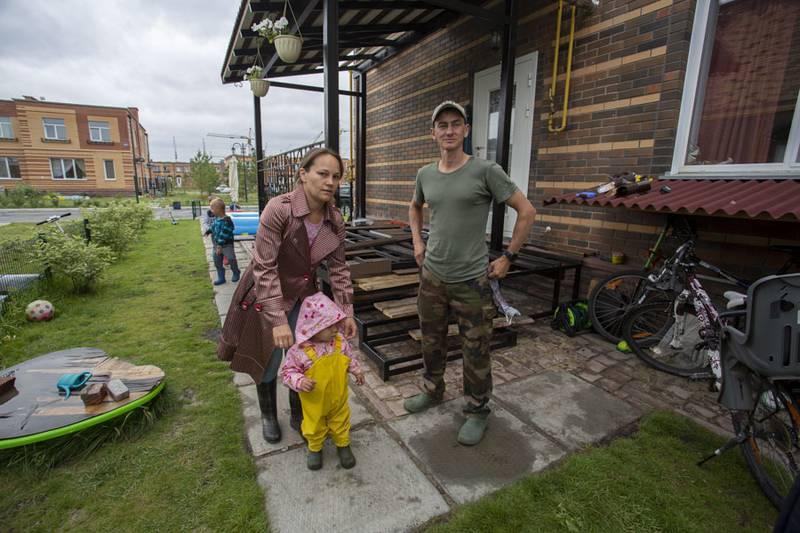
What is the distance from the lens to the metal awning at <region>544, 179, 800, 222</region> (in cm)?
286

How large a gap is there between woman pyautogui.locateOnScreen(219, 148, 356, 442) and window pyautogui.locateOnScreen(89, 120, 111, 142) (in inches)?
1752

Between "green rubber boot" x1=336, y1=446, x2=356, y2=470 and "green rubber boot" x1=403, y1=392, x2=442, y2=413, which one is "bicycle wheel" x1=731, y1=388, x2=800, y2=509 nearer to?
"green rubber boot" x1=403, y1=392, x2=442, y2=413

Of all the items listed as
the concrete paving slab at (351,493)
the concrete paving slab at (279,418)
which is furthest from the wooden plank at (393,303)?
the concrete paving slab at (351,493)

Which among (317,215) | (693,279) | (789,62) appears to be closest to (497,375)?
(693,279)

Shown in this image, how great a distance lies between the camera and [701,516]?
6.48 ft

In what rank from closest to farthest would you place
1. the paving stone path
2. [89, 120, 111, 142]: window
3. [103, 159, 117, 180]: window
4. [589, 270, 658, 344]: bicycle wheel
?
the paving stone path → [589, 270, 658, 344]: bicycle wheel → [89, 120, 111, 142]: window → [103, 159, 117, 180]: window

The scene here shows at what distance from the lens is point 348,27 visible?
267 inches

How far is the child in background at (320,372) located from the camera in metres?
2.03

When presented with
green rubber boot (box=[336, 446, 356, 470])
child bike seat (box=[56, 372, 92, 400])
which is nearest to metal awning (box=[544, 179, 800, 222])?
green rubber boot (box=[336, 446, 356, 470])

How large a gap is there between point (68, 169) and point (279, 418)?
4460 centimetres

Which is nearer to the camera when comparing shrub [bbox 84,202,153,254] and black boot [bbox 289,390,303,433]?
black boot [bbox 289,390,303,433]

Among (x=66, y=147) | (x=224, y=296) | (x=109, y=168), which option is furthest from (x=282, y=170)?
(x=66, y=147)

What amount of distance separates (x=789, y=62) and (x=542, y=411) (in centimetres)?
388

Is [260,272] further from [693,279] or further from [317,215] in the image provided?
[693,279]
